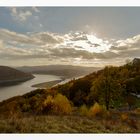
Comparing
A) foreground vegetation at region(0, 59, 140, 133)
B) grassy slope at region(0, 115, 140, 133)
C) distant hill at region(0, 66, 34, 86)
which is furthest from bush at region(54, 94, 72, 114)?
distant hill at region(0, 66, 34, 86)

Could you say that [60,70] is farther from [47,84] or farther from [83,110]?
[83,110]

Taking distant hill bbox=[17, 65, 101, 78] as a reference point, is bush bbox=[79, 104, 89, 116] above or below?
below

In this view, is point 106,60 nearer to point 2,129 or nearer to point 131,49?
point 131,49

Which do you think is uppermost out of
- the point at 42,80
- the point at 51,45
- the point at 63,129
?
the point at 51,45

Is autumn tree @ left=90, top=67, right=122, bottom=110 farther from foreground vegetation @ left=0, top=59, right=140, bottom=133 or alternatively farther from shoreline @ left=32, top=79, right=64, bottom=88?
shoreline @ left=32, top=79, right=64, bottom=88

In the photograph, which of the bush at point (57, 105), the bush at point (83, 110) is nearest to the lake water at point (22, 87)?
the bush at point (57, 105)

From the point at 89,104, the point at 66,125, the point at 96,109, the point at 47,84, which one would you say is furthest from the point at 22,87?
the point at 96,109

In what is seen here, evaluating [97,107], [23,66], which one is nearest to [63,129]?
[97,107]
